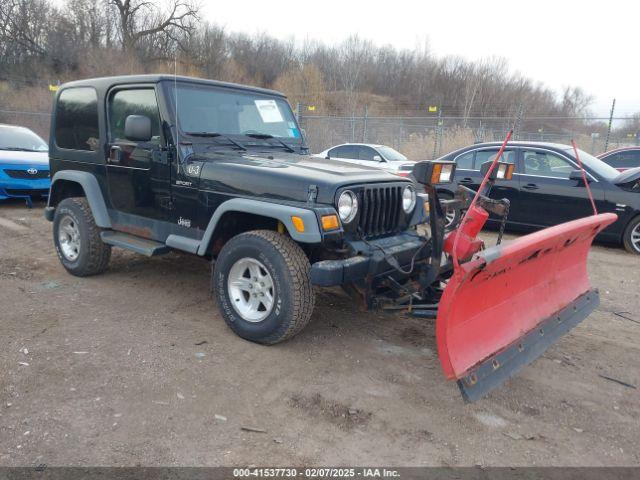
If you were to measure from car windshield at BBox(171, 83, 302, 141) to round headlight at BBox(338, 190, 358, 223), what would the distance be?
163 centimetres

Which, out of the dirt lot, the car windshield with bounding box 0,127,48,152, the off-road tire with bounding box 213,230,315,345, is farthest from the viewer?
the car windshield with bounding box 0,127,48,152

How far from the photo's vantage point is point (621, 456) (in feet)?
9.18

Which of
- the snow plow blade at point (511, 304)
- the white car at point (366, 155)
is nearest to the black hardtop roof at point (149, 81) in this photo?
the snow plow blade at point (511, 304)

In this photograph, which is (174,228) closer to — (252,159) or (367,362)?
(252,159)

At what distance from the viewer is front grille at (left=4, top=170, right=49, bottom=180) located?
9.31m

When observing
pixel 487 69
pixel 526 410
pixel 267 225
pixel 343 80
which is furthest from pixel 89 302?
pixel 487 69

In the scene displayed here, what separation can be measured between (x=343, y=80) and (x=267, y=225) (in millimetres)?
40411

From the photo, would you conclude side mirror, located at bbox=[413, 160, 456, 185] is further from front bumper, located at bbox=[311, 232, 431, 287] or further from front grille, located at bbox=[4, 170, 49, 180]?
front grille, located at bbox=[4, 170, 49, 180]

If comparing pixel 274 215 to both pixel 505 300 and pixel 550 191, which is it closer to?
pixel 505 300

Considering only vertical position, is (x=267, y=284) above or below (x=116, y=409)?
above

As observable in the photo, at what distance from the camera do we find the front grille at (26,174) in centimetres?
931

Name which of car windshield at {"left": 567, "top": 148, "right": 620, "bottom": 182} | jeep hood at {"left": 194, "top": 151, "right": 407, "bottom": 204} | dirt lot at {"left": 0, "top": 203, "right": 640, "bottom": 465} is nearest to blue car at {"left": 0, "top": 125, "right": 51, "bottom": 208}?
dirt lot at {"left": 0, "top": 203, "right": 640, "bottom": 465}

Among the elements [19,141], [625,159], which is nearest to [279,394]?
[19,141]

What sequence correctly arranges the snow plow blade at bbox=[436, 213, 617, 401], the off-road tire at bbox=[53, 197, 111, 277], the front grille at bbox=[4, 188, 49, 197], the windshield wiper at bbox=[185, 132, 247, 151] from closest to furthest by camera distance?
the snow plow blade at bbox=[436, 213, 617, 401] → the windshield wiper at bbox=[185, 132, 247, 151] → the off-road tire at bbox=[53, 197, 111, 277] → the front grille at bbox=[4, 188, 49, 197]
